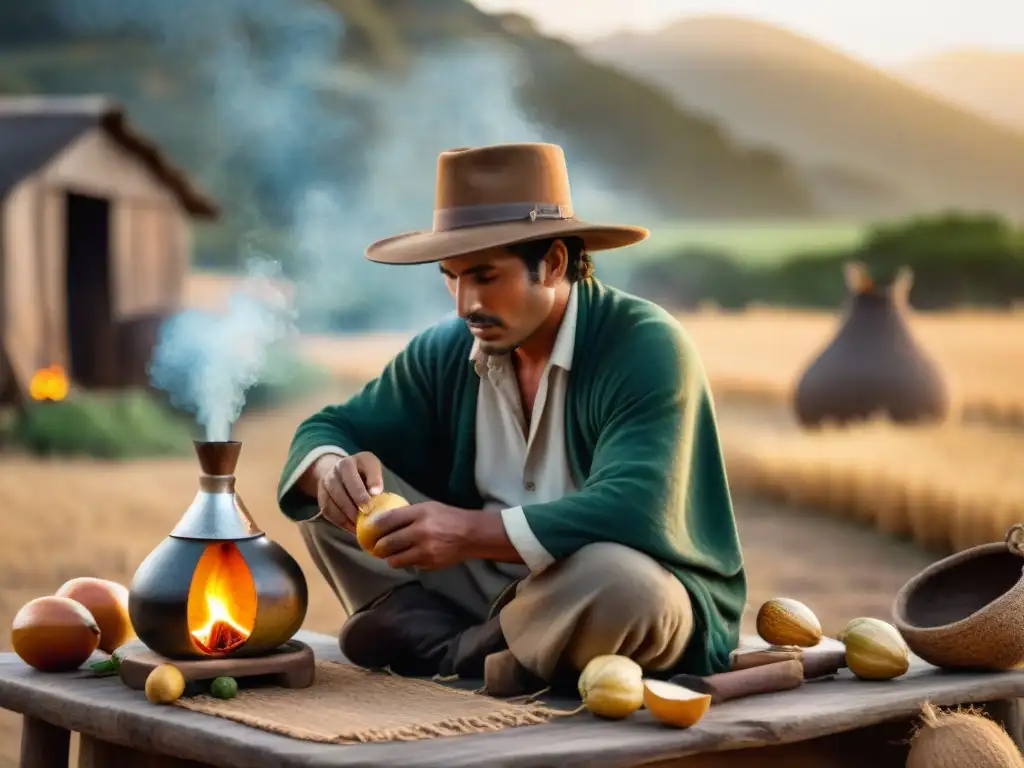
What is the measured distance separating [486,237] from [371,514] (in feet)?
2.19

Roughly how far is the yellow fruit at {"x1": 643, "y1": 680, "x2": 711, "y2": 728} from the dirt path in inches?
109

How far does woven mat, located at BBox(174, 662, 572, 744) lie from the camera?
309 centimetres

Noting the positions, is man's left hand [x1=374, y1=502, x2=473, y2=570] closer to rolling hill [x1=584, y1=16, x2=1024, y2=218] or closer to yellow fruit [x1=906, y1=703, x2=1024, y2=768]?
yellow fruit [x1=906, y1=703, x2=1024, y2=768]

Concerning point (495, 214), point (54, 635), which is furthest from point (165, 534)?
point (495, 214)

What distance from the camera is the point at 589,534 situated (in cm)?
339

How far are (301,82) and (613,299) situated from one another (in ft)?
94.7

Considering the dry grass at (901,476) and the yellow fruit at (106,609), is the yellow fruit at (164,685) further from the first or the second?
the dry grass at (901,476)

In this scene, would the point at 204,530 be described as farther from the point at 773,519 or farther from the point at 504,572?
the point at 773,519

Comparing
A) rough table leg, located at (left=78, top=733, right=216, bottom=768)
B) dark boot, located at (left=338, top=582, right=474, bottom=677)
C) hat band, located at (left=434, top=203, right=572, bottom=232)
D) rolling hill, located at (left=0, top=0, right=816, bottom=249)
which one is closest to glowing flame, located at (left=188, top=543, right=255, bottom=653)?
rough table leg, located at (left=78, top=733, right=216, bottom=768)

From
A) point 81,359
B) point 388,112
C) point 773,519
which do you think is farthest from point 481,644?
point 388,112

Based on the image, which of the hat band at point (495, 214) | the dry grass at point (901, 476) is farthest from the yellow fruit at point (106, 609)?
the dry grass at point (901, 476)

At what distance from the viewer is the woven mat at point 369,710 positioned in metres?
3.09

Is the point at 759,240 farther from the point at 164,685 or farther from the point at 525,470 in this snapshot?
the point at 164,685

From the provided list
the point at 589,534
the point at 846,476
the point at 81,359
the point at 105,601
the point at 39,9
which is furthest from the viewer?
the point at 39,9
